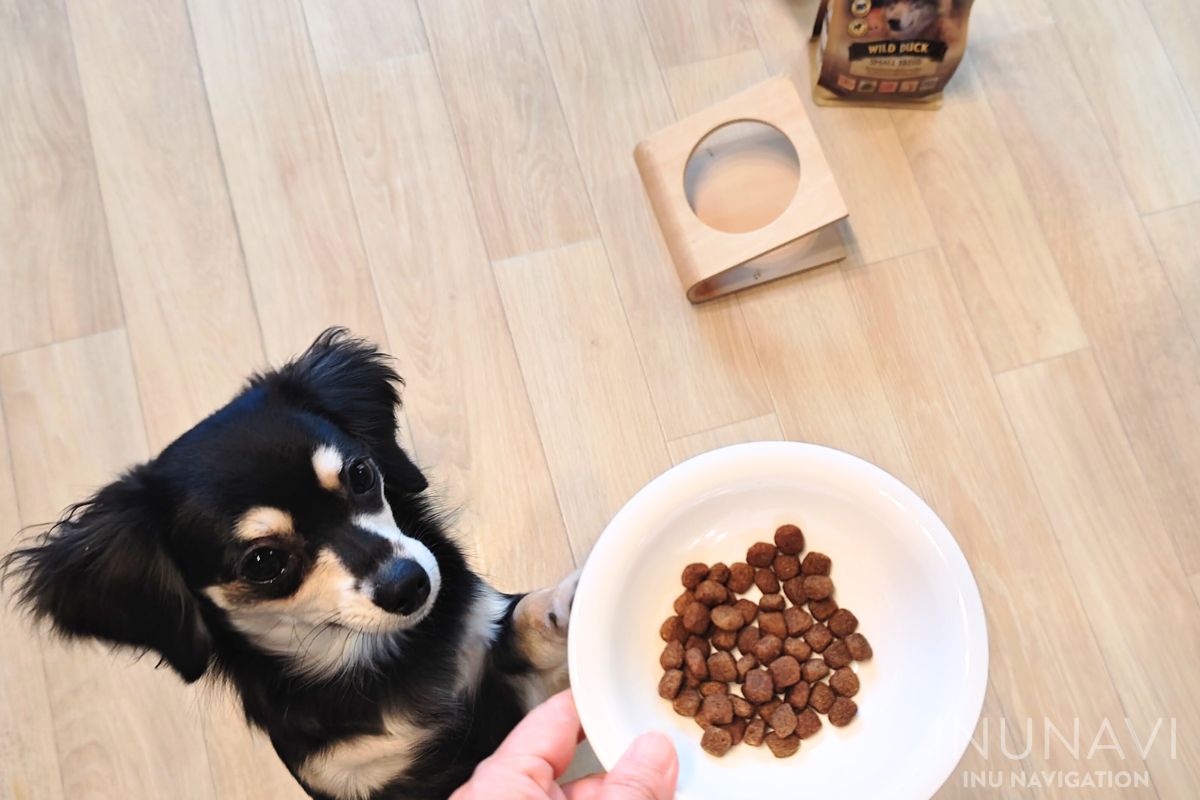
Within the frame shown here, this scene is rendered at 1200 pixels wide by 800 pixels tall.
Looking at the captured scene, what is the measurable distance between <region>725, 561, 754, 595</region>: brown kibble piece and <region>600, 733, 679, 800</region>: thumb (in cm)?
30

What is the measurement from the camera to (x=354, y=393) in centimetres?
137

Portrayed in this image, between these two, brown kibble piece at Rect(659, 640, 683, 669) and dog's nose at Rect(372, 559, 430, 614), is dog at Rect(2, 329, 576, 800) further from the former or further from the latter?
brown kibble piece at Rect(659, 640, 683, 669)

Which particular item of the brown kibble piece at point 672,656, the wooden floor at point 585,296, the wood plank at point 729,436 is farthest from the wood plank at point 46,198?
the brown kibble piece at point 672,656

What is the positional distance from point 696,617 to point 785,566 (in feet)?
0.52

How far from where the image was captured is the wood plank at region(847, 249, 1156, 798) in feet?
5.46

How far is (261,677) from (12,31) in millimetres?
1574

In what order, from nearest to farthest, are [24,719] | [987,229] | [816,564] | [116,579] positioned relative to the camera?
1. [116,579]
2. [816,564]
3. [24,719]
4. [987,229]

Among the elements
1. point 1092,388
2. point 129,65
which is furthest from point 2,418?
point 1092,388

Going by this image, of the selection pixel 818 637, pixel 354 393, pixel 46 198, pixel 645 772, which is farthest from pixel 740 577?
pixel 46 198

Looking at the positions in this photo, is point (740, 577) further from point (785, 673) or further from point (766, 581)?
point (785, 673)

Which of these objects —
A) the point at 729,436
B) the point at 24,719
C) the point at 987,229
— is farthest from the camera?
the point at 987,229

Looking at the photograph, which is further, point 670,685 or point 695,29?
point 695,29

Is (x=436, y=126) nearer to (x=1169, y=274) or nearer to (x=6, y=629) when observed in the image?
(x=6, y=629)

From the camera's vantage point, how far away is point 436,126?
6.50 ft
